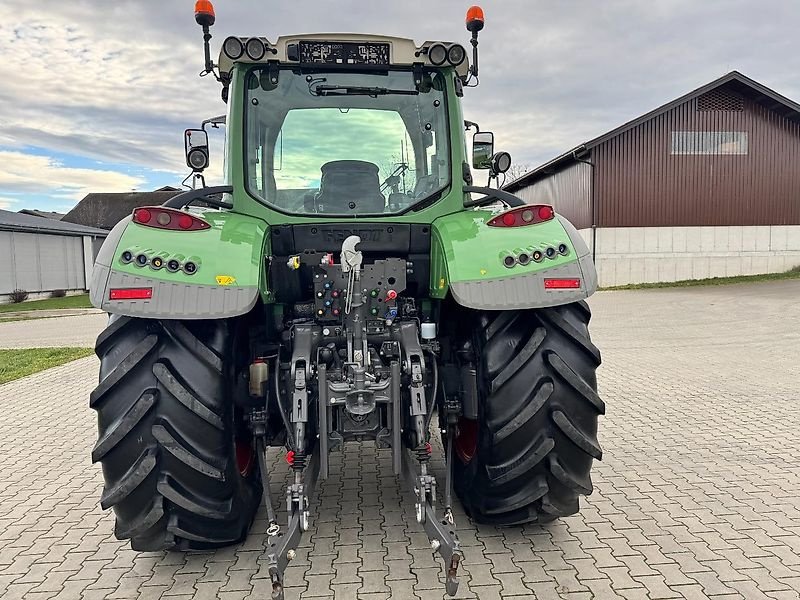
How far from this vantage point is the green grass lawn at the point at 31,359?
9.20 meters

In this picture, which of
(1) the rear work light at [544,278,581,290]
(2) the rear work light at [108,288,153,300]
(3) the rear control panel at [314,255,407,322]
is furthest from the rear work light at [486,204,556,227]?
(2) the rear work light at [108,288,153,300]

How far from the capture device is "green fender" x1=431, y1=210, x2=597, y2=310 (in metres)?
2.90

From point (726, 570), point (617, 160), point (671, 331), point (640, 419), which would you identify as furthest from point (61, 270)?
point (726, 570)

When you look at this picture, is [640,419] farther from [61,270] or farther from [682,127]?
[61,270]

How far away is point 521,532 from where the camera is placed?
3445 millimetres

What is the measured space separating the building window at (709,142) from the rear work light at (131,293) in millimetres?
22888

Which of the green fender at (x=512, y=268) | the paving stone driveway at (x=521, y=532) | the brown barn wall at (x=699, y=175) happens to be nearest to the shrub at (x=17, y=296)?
the paving stone driveway at (x=521, y=532)

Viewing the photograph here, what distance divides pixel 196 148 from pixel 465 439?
98.5 inches

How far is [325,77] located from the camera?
3.63 metres

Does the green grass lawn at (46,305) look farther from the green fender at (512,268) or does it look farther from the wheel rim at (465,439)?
the green fender at (512,268)

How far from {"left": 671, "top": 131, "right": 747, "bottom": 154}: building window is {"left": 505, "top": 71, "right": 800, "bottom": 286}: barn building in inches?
1.4

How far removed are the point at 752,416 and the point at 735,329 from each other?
706 cm

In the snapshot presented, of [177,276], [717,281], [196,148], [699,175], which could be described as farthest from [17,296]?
[717,281]

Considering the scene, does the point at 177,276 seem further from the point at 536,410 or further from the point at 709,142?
the point at 709,142
